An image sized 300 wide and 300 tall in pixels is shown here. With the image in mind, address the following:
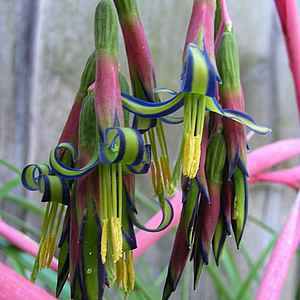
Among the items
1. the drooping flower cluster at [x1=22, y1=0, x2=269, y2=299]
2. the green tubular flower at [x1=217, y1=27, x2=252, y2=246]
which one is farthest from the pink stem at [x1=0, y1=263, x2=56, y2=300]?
the green tubular flower at [x1=217, y1=27, x2=252, y2=246]

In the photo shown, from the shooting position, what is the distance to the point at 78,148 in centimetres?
36

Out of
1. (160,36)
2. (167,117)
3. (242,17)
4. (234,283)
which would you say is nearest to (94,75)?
(167,117)

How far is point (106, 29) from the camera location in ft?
1.21

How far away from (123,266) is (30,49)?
0.58m

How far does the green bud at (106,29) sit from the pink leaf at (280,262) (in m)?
0.21

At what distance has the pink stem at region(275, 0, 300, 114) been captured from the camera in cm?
56

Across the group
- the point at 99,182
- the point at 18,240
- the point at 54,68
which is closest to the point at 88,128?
the point at 99,182

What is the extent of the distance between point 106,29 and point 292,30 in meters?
0.25

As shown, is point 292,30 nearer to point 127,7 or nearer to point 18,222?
point 127,7

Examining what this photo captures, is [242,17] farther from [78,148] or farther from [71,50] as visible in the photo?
[78,148]

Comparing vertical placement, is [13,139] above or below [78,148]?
below

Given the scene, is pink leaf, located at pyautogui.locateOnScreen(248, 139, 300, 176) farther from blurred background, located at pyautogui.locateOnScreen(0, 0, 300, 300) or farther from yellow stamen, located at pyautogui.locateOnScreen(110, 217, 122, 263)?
yellow stamen, located at pyautogui.locateOnScreen(110, 217, 122, 263)

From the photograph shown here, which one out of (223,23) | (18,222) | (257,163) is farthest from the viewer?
(18,222)

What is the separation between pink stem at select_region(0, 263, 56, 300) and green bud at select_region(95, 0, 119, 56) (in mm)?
132
